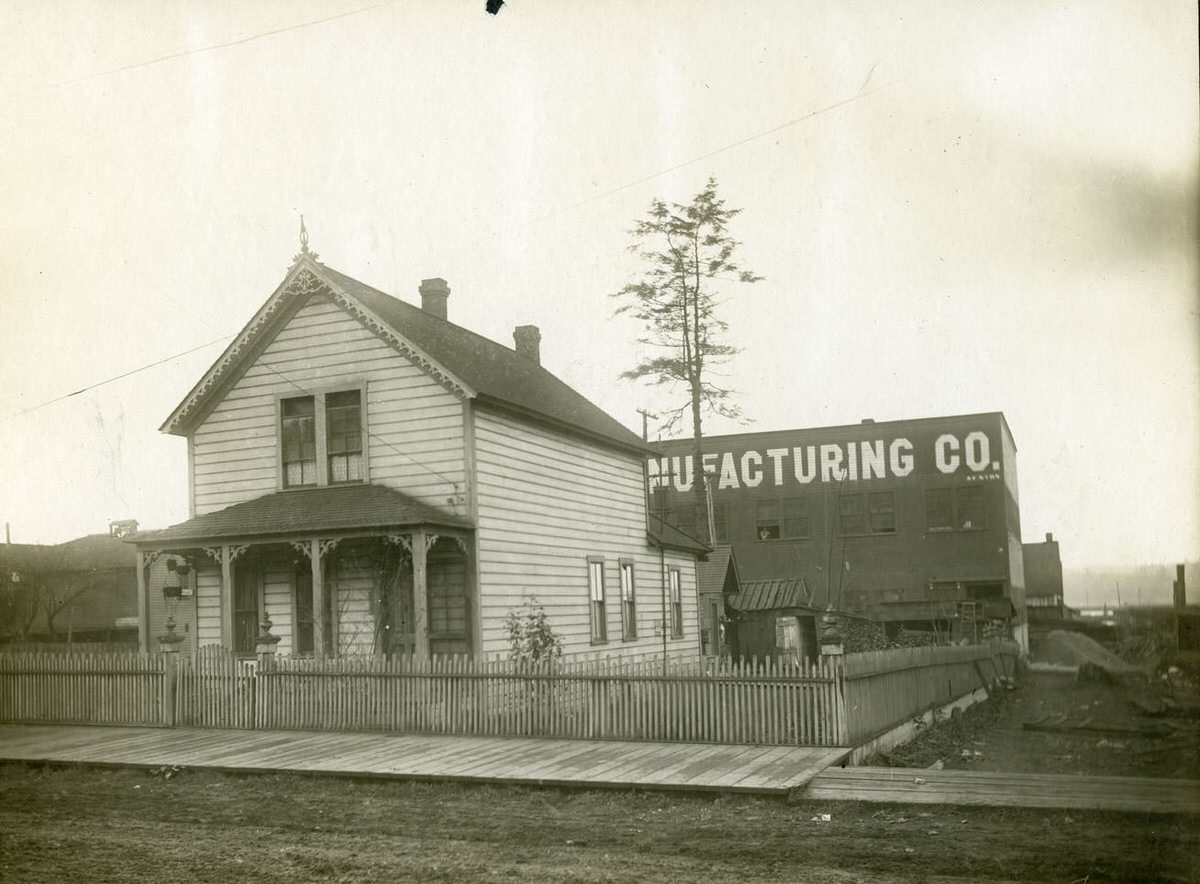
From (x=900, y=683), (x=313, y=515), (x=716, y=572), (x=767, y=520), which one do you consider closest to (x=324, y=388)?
(x=313, y=515)

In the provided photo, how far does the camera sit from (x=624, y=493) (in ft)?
85.9

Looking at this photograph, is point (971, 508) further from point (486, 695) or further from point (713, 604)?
point (486, 695)

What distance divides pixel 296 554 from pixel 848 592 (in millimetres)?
32202

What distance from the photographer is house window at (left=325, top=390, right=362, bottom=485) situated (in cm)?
2048

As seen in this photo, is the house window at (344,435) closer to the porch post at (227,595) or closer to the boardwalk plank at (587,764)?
the porch post at (227,595)

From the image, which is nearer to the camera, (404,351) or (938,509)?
(404,351)

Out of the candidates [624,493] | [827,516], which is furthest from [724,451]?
[624,493]

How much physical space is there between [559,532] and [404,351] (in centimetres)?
515

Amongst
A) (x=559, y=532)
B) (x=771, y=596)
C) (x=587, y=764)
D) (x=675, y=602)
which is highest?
(x=559, y=532)

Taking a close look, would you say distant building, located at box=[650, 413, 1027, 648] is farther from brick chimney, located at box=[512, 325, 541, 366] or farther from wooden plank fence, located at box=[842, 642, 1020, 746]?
wooden plank fence, located at box=[842, 642, 1020, 746]

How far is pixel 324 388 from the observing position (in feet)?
67.4

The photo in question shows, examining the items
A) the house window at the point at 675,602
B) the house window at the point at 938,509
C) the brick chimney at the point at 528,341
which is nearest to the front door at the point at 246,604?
the brick chimney at the point at 528,341

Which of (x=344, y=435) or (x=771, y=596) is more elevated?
(x=344, y=435)

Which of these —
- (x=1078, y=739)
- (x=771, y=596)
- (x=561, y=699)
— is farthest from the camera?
(x=771, y=596)
